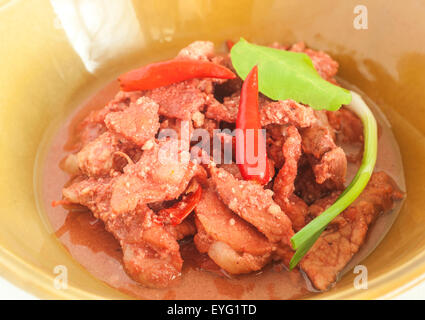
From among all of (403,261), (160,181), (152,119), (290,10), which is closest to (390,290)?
(403,261)

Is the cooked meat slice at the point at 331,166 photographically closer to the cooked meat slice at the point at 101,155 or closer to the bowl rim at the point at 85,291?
the bowl rim at the point at 85,291

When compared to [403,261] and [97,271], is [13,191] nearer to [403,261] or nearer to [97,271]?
[97,271]

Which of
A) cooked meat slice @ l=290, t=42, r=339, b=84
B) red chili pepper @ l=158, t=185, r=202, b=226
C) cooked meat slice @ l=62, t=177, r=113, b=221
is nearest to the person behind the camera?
red chili pepper @ l=158, t=185, r=202, b=226

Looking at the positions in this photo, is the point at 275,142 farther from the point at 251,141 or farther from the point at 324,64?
the point at 324,64

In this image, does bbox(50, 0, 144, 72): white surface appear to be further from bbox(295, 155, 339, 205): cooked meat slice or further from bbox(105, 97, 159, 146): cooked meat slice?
bbox(295, 155, 339, 205): cooked meat slice

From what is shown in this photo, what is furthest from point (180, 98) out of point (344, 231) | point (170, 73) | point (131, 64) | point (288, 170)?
point (344, 231)

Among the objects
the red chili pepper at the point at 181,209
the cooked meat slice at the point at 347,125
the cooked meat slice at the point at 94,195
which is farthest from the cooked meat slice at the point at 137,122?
the cooked meat slice at the point at 347,125

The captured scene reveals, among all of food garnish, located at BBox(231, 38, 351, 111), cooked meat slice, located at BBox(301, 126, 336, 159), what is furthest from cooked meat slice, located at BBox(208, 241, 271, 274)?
food garnish, located at BBox(231, 38, 351, 111)

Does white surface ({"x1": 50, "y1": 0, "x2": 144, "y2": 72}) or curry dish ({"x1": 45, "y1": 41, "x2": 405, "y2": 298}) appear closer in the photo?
curry dish ({"x1": 45, "y1": 41, "x2": 405, "y2": 298})
